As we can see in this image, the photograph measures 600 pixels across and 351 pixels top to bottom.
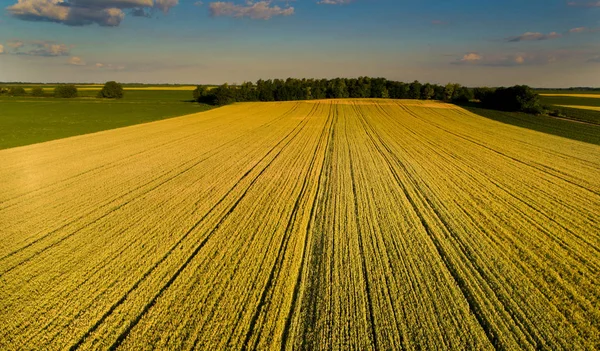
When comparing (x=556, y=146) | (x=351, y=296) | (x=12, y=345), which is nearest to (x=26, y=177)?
(x=12, y=345)

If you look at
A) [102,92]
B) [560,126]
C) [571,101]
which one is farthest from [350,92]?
[102,92]

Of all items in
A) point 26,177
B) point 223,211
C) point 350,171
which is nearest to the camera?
point 223,211

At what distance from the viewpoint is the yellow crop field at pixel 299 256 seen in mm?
5590

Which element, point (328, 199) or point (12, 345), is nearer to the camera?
point (12, 345)

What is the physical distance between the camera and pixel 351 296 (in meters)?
6.47

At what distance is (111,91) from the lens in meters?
82.8

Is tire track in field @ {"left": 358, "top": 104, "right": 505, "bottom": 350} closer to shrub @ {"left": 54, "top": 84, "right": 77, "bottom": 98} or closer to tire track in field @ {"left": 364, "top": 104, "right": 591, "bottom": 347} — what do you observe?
tire track in field @ {"left": 364, "top": 104, "right": 591, "bottom": 347}

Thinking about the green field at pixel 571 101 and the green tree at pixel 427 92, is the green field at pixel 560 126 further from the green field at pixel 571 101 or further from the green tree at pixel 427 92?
the green tree at pixel 427 92

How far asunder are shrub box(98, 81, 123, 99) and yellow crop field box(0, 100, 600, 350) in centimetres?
7763

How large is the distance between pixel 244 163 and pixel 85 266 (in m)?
10.7

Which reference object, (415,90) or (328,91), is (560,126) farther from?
(328,91)

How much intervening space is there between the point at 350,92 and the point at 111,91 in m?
63.4

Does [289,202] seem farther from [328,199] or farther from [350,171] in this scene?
[350,171]

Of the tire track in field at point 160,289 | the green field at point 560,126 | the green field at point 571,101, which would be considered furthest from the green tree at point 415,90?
the tire track in field at point 160,289
